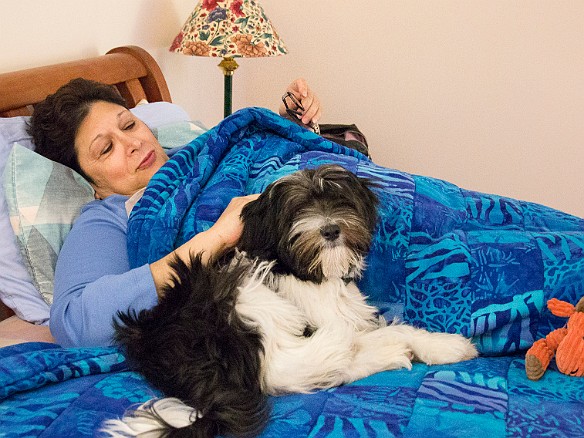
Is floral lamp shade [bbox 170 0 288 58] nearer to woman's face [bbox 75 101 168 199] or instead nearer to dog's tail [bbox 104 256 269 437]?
woman's face [bbox 75 101 168 199]

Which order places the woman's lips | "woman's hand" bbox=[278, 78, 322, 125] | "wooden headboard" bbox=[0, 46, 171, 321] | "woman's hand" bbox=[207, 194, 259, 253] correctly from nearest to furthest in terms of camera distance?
1. "woman's hand" bbox=[207, 194, 259, 253]
2. the woman's lips
3. "wooden headboard" bbox=[0, 46, 171, 321]
4. "woman's hand" bbox=[278, 78, 322, 125]

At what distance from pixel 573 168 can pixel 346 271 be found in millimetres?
2858

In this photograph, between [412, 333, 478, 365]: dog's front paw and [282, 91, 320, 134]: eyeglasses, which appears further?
[282, 91, 320, 134]: eyeglasses

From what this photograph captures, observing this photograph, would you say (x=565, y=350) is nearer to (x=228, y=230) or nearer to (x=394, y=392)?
(x=394, y=392)

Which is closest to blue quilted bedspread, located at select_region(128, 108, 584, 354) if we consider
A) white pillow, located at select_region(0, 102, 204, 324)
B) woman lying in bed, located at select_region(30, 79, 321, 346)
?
woman lying in bed, located at select_region(30, 79, 321, 346)

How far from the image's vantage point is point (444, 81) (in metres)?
4.00

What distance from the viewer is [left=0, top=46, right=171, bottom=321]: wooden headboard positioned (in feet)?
6.94

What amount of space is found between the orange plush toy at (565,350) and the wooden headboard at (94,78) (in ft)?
5.11

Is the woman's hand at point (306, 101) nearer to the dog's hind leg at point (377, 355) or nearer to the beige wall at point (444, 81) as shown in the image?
the beige wall at point (444, 81)

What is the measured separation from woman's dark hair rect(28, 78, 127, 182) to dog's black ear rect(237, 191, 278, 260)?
0.74 metres

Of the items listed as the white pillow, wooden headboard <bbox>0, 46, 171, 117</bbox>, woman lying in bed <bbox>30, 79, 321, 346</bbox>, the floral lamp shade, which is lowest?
the white pillow

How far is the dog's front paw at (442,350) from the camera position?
4.91ft

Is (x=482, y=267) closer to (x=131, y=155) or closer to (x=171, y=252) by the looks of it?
(x=171, y=252)

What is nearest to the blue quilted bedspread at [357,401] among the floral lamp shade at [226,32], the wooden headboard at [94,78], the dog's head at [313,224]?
the dog's head at [313,224]
